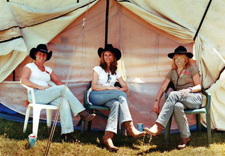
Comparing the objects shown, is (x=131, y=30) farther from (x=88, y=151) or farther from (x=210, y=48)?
(x=88, y=151)

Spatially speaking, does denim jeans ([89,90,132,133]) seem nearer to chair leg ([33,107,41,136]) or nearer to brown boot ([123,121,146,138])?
brown boot ([123,121,146,138])

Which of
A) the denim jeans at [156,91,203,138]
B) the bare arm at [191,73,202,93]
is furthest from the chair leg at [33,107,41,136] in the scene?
the bare arm at [191,73,202,93]

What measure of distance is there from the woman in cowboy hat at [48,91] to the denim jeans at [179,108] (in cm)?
79

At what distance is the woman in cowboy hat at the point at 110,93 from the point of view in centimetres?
326

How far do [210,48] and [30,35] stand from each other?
2.38m

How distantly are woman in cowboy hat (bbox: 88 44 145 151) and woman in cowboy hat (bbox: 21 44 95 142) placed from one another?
0.25 metres

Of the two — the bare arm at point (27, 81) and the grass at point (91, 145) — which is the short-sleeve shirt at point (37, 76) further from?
the grass at point (91, 145)

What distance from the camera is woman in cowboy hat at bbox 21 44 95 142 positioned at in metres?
3.36

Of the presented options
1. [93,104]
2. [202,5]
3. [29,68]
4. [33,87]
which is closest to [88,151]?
[93,104]

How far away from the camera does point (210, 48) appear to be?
12.7 ft

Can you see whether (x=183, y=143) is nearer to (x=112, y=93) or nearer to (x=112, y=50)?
(x=112, y=93)

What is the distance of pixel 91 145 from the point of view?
324 centimetres

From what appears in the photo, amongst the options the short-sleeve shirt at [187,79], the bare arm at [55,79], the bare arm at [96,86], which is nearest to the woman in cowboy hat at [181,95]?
the short-sleeve shirt at [187,79]

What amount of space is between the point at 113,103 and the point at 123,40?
3.90 ft
